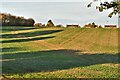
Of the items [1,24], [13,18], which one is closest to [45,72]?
[1,24]

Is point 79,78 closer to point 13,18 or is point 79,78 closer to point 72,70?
point 72,70

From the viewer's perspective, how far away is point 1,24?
4203 inches

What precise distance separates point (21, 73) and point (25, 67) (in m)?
3.25

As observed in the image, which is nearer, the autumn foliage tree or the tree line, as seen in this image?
the autumn foliage tree

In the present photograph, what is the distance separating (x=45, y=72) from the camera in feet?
79.9

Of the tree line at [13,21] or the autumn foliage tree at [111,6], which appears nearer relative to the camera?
the autumn foliage tree at [111,6]

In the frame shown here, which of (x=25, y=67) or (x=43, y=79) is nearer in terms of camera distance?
(x=43, y=79)

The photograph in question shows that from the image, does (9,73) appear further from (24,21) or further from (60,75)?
(24,21)

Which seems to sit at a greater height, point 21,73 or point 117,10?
point 117,10

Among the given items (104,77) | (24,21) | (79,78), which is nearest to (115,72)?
(104,77)

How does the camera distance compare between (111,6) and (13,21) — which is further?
(13,21)

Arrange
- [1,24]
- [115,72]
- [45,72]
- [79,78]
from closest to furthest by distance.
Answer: [79,78] < [45,72] < [115,72] < [1,24]

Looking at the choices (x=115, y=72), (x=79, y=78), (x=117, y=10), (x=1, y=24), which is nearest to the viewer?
(x=117, y=10)

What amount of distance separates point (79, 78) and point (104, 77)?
79.7 inches
